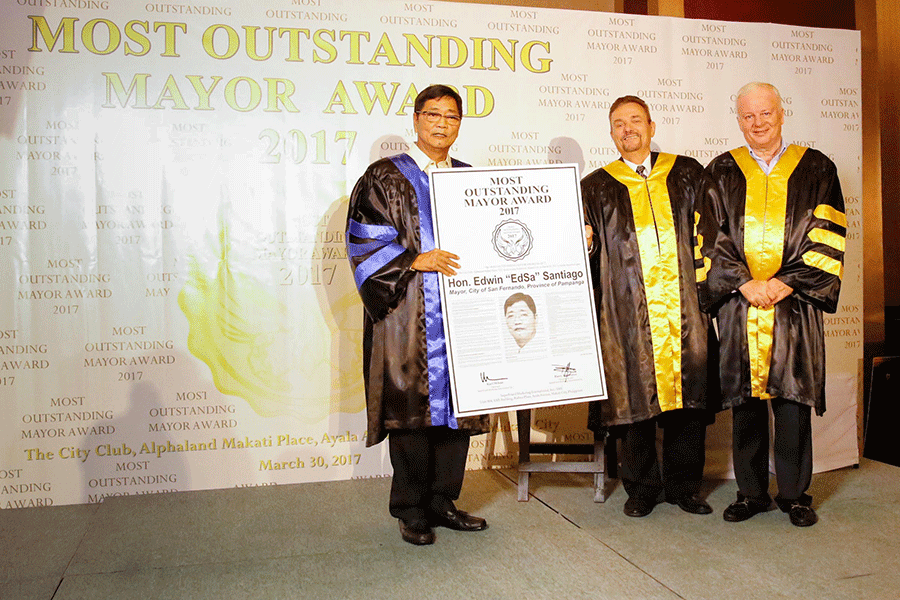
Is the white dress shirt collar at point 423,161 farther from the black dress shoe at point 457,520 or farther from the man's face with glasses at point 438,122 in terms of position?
the black dress shoe at point 457,520

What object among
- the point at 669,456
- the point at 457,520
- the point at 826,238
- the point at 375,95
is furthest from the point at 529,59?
the point at 457,520

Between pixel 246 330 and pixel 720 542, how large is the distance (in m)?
2.24

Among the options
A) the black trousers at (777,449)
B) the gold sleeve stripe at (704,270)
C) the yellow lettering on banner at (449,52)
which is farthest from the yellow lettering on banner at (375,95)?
the black trousers at (777,449)

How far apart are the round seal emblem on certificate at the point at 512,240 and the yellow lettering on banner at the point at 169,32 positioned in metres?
1.84

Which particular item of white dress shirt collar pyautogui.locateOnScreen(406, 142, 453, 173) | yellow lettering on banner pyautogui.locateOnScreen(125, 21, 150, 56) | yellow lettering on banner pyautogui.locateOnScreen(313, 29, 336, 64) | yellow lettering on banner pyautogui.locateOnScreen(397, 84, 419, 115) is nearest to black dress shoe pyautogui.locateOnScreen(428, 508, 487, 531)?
→ white dress shirt collar pyautogui.locateOnScreen(406, 142, 453, 173)

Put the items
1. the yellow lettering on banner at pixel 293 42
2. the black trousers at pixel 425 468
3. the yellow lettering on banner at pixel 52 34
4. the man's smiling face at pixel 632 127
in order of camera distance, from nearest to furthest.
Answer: the black trousers at pixel 425 468 < the man's smiling face at pixel 632 127 < the yellow lettering on banner at pixel 52 34 < the yellow lettering on banner at pixel 293 42

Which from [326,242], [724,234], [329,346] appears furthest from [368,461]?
[724,234]

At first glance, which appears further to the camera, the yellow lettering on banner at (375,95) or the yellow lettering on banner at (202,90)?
the yellow lettering on banner at (375,95)

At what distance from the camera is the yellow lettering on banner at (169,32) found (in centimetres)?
356

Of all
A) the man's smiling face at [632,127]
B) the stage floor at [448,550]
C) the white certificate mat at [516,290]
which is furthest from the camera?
the man's smiling face at [632,127]

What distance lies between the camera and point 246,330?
3.68m

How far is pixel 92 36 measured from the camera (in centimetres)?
351

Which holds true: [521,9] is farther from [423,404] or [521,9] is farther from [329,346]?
[423,404]

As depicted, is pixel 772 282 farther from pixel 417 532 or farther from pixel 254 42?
pixel 254 42
